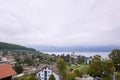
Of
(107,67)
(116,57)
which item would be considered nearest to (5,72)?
(107,67)

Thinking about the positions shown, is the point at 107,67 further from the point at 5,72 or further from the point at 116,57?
the point at 5,72

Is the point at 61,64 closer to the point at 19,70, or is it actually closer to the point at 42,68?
the point at 42,68

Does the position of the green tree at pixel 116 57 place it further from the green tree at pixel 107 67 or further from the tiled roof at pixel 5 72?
the tiled roof at pixel 5 72

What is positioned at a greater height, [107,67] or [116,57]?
[116,57]

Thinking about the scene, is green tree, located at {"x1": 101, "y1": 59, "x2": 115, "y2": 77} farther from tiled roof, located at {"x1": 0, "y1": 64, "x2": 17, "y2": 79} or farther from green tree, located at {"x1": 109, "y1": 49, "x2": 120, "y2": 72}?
tiled roof, located at {"x1": 0, "y1": 64, "x2": 17, "y2": 79}

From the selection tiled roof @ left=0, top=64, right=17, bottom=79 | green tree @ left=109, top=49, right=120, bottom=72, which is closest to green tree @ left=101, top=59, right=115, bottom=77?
green tree @ left=109, top=49, right=120, bottom=72

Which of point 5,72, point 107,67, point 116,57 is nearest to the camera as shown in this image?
point 5,72

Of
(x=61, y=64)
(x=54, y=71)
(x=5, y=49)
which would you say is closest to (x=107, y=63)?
(x=61, y=64)

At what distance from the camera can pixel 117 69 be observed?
3781 centimetres

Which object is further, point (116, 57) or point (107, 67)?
point (116, 57)

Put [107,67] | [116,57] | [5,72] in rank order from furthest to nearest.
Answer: [116,57]
[107,67]
[5,72]

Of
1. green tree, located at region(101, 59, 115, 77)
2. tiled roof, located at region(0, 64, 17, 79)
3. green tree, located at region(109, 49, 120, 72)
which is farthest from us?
green tree, located at region(109, 49, 120, 72)

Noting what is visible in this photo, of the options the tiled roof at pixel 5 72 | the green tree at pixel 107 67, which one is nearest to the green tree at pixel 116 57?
the green tree at pixel 107 67

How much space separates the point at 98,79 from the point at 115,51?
248 inches
